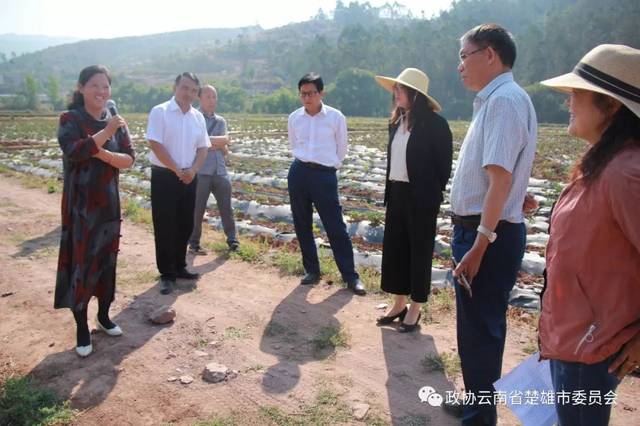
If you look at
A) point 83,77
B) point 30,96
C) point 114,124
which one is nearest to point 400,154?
point 114,124

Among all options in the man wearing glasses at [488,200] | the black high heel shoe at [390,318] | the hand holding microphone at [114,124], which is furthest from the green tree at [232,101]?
the man wearing glasses at [488,200]

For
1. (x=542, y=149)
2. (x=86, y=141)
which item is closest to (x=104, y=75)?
(x=86, y=141)

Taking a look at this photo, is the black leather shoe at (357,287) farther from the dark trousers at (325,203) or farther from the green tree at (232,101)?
the green tree at (232,101)

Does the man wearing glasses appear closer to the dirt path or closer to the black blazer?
the dirt path

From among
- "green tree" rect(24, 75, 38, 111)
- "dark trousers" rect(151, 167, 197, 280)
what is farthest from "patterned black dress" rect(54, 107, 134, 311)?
"green tree" rect(24, 75, 38, 111)

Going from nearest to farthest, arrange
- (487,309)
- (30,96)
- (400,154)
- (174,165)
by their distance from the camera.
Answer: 1. (487,309)
2. (400,154)
3. (174,165)
4. (30,96)

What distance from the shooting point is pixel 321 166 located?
4.43 metres

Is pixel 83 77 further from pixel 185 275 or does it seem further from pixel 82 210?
pixel 185 275

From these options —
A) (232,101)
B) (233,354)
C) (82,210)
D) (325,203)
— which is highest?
(82,210)

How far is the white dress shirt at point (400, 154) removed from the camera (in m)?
3.40

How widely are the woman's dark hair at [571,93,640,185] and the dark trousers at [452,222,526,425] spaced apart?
759mm

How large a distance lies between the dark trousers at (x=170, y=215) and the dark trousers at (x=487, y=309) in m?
2.76

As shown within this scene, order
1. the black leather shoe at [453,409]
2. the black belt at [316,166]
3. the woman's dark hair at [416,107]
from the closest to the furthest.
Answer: the black leather shoe at [453,409]
the woman's dark hair at [416,107]
the black belt at [316,166]

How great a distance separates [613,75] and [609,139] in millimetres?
192
